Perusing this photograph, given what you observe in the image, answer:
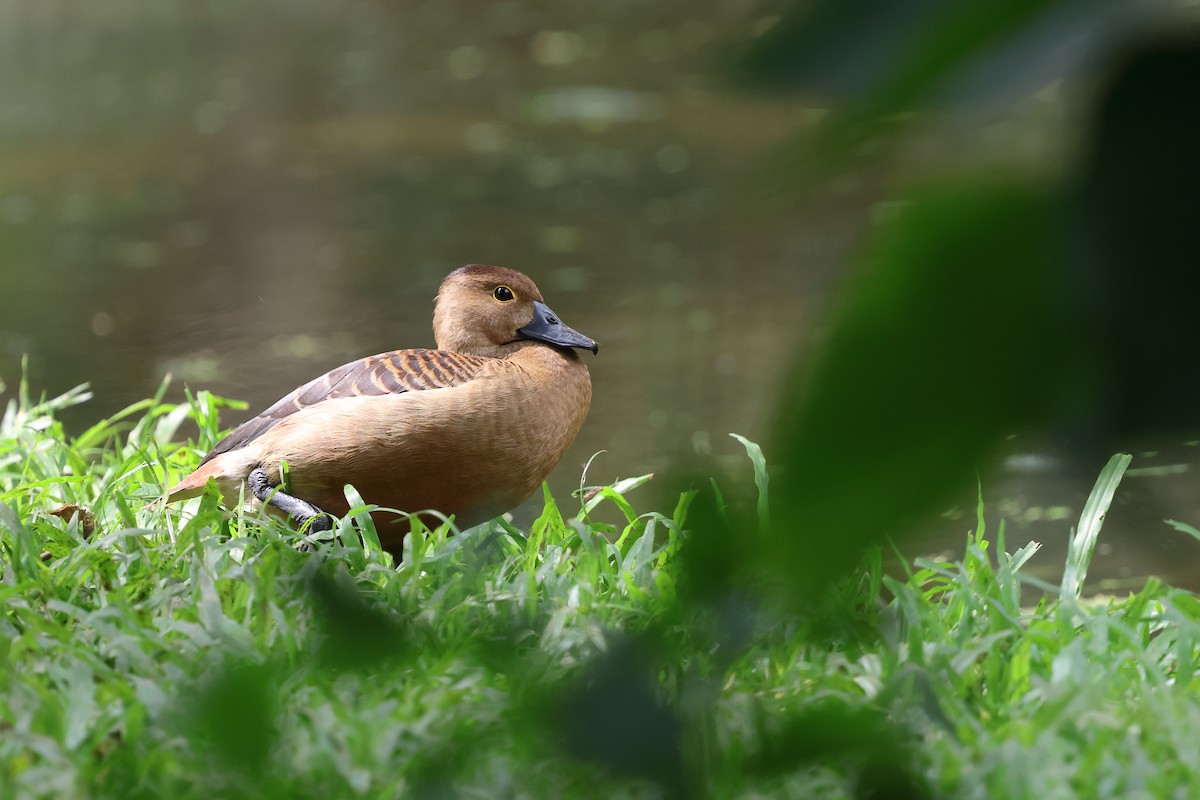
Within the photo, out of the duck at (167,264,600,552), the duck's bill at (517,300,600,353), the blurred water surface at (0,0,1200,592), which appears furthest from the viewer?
the blurred water surface at (0,0,1200,592)

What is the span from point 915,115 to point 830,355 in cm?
4

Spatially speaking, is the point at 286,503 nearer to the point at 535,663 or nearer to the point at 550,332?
the point at 550,332

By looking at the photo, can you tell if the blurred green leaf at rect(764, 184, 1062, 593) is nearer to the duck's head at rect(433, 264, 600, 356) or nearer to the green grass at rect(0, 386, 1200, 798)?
the green grass at rect(0, 386, 1200, 798)

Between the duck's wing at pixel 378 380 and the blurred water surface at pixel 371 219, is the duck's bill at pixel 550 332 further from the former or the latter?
the blurred water surface at pixel 371 219

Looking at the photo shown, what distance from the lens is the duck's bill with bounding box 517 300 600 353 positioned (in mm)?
1987

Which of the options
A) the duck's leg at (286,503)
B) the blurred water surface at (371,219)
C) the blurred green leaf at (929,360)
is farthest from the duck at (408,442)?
the blurred green leaf at (929,360)

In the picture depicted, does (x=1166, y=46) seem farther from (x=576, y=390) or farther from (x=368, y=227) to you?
(x=368, y=227)

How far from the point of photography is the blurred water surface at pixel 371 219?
312 centimetres

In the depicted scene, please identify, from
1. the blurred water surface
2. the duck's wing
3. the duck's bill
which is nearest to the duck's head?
the duck's bill

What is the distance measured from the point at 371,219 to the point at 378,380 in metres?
2.69

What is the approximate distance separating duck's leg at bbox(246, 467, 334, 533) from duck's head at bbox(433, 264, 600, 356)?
1.19 feet

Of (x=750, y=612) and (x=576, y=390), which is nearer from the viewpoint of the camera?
(x=750, y=612)

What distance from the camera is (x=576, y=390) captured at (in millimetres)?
1908

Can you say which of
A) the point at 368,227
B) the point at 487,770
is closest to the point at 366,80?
the point at 368,227
